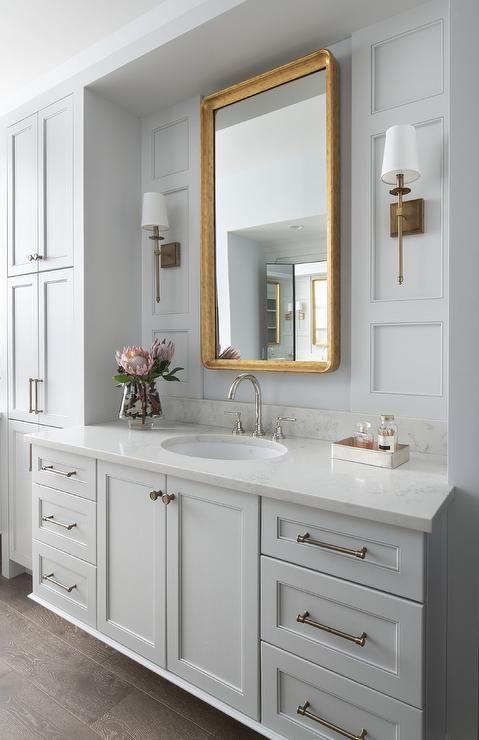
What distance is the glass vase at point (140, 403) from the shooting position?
2139 mm

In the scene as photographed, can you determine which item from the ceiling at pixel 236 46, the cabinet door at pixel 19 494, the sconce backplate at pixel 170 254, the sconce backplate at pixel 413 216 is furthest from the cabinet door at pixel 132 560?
the ceiling at pixel 236 46

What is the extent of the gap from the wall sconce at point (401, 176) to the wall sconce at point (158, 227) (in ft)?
3.53

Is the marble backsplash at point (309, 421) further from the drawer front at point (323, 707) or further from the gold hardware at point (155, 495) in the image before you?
the drawer front at point (323, 707)

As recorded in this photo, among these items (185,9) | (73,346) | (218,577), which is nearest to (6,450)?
(73,346)

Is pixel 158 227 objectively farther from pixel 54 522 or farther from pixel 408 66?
pixel 54 522

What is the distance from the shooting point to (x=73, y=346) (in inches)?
89.6

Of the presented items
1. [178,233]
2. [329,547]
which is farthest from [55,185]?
[329,547]

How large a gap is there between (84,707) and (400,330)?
1.72 m

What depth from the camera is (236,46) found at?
1.90m

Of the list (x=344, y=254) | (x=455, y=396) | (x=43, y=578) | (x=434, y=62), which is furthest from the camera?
(x=43, y=578)

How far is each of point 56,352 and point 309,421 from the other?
1310mm

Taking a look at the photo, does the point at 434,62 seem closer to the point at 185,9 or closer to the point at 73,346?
the point at 185,9

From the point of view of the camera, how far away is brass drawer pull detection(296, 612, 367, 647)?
115cm

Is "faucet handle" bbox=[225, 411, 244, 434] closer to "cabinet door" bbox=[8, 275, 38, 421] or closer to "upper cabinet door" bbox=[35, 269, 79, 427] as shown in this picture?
"upper cabinet door" bbox=[35, 269, 79, 427]
